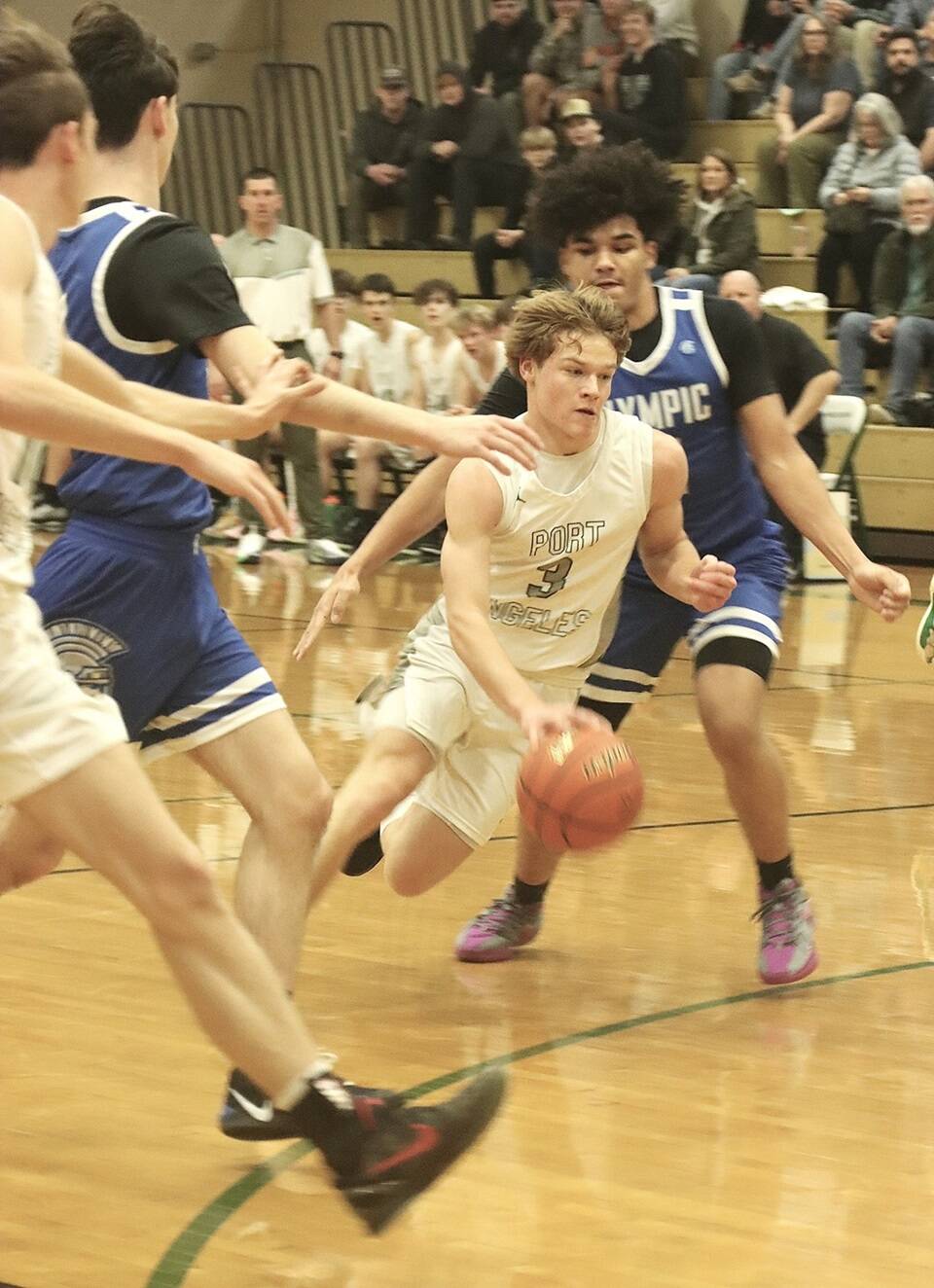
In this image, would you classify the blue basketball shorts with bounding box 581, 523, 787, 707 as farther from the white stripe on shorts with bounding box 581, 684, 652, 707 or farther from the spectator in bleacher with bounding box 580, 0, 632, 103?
the spectator in bleacher with bounding box 580, 0, 632, 103

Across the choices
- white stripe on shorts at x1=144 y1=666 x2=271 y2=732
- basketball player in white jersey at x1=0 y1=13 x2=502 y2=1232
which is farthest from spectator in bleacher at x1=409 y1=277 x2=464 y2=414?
basketball player in white jersey at x1=0 y1=13 x2=502 y2=1232

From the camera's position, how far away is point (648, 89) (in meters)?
14.8

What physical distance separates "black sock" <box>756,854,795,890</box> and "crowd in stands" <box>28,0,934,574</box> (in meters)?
5.88

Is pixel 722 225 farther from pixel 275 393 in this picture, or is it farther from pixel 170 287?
pixel 275 393

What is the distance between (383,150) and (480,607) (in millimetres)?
12993

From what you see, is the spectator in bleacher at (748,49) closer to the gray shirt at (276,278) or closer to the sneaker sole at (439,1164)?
the gray shirt at (276,278)

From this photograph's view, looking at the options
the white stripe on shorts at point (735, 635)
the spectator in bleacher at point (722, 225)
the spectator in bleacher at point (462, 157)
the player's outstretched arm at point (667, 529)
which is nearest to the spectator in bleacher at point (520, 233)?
the spectator in bleacher at point (462, 157)

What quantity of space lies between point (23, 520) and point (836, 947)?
2572mm

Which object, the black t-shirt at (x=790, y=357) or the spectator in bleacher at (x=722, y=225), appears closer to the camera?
the black t-shirt at (x=790, y=357)

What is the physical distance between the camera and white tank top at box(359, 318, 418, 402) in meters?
13.0

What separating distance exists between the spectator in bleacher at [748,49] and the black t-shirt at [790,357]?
6.17 m

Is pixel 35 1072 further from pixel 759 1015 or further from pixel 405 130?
pixel 405 130

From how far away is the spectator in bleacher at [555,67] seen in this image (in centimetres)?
1528

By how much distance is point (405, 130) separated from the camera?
52.7 feet
